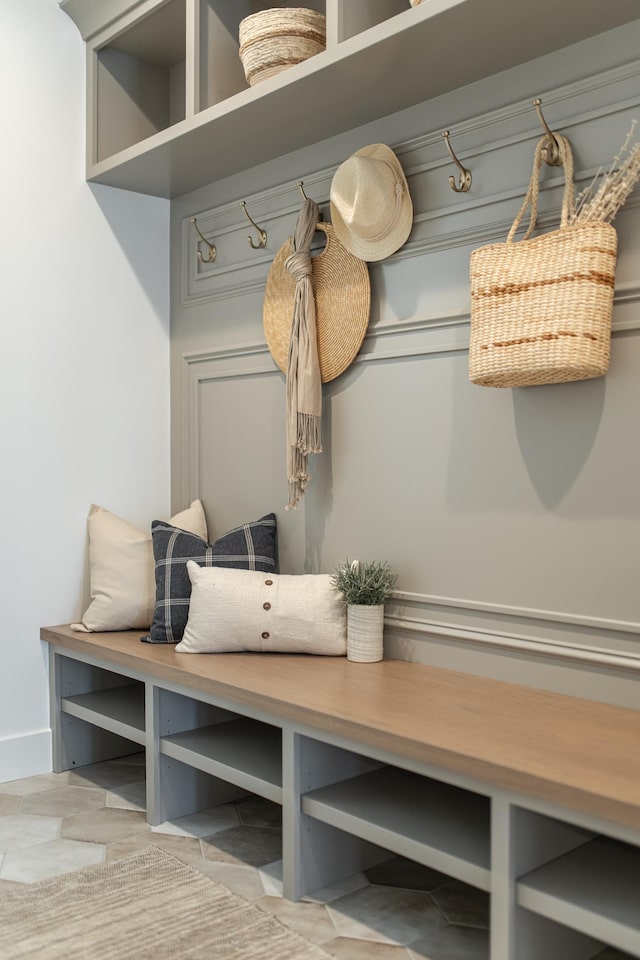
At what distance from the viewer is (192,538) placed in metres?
2.86

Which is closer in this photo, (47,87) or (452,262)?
(452,262)

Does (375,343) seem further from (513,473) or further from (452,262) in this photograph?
(513,473)

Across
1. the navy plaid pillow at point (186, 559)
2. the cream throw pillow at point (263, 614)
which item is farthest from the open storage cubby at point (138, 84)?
the cream throw pillow at point (263, 614)

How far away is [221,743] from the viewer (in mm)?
2484

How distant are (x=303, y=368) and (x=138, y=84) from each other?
1.38 metres

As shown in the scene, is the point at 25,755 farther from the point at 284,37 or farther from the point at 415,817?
the point at 284,37

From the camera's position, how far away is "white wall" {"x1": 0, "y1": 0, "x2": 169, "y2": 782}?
116 inches

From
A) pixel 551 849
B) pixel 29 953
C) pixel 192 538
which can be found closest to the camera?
pixel 551 849

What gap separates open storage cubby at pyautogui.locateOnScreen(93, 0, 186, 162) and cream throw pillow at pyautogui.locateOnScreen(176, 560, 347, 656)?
1.59 m

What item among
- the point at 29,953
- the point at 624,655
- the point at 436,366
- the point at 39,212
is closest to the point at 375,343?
the point at 436,366

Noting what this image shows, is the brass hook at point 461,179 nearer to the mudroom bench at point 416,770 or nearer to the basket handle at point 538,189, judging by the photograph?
the basket handle at point 538,189

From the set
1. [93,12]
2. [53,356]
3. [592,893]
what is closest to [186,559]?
[53,356]

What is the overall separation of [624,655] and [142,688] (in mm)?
1752

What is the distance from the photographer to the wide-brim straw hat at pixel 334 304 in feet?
8.43
